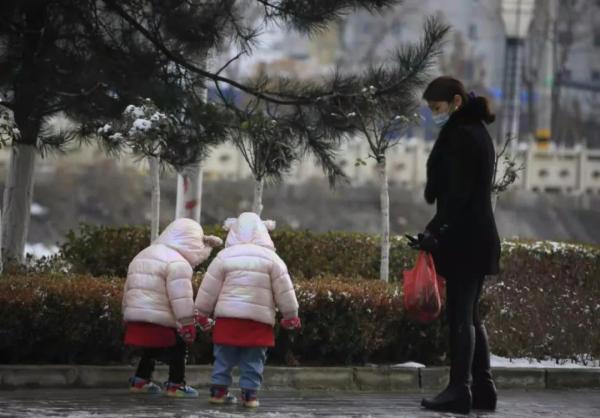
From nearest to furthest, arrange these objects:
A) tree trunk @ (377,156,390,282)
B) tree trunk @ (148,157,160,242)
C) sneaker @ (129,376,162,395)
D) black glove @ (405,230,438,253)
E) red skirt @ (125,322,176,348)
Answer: black glove @ (405,230,438,253) → red skirt @ (125,322,176,348) → sneaker @ (129,376,162,395) → tree trunk @ (148,157,160,242) → tree trunk @ (377,156,390,282)

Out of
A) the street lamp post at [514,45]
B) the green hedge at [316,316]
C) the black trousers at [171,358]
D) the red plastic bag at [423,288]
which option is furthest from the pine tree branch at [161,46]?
the street lamp post at [514,45]

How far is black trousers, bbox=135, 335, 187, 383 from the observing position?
8312mm

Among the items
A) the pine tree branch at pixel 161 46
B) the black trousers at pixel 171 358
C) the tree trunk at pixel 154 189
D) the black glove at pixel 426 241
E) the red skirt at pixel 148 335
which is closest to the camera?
the black glove at pixel 426 241

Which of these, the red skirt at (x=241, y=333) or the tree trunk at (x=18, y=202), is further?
the tree trunk at (x=18, y=202)

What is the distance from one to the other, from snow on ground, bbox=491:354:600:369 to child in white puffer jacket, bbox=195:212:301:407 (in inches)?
107

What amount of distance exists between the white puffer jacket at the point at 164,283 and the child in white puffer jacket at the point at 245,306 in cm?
18

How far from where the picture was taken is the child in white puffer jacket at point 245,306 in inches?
307

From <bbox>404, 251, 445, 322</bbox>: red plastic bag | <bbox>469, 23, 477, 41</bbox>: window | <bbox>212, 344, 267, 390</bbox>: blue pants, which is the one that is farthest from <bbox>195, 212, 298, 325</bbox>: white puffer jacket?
<bbox>469, 23, 477, 41</bbox>: window

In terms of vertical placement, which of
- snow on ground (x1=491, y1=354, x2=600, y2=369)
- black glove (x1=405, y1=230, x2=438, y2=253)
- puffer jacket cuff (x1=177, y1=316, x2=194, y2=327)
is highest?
black glove (x1=405, y1=230, x2=438, y2=253)

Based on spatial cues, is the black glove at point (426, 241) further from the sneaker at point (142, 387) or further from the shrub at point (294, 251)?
the shrub at point (294, 251)

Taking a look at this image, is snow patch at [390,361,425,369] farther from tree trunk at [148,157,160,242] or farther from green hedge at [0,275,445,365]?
tree trunk at [148,157,160,242]

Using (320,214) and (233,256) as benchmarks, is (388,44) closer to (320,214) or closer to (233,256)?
(320,214)

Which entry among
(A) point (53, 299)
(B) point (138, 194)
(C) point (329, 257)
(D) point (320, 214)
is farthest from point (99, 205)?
(A) point (53, 299)

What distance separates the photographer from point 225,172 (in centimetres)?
5581
